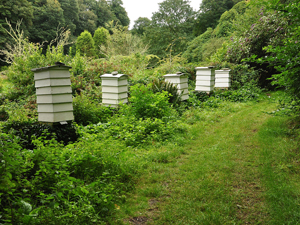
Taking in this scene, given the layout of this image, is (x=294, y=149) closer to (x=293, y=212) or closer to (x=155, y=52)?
(x=293, y=212)

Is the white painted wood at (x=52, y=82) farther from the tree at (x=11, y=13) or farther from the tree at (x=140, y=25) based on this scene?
the tree at (x=140, y=25)

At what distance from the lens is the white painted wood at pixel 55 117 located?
4562 millimetres

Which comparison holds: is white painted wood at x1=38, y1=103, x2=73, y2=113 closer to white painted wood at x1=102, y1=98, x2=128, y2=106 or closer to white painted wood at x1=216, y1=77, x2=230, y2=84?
white painted wood at x1=102, y1=98, x2=128, y2=106

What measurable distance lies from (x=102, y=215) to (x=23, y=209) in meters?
0.82

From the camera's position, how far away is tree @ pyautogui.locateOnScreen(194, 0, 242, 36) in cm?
2623

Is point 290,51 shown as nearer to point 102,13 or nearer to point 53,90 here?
point 53,90

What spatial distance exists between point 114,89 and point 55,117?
7.47ft

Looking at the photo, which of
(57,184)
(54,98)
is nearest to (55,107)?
(54,98)

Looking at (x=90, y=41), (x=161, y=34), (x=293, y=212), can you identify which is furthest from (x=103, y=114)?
(x=161, y=34)

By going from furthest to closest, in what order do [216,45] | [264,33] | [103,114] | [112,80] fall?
[216,45] → [264,33] → [112,80] → [103,114]

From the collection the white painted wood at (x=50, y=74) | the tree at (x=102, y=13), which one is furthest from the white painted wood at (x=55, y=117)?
the tree at (x=102, y=13)

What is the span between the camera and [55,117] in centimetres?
457

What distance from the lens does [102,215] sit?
2.21 metres

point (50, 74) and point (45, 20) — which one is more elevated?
point (45, 20)
